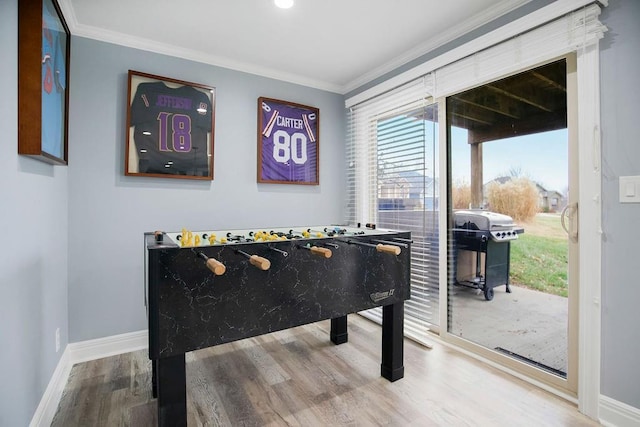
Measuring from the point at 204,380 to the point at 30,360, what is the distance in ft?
3.06

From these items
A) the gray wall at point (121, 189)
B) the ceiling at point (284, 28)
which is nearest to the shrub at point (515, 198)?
the ceiling at point (284, 28)

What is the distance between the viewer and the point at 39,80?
4.78 ft

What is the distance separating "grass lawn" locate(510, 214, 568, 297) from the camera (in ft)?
6.37

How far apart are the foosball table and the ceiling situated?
157 centimetres

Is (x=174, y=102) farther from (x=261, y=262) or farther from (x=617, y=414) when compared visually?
(x=617, y=414)

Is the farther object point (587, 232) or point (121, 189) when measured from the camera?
point (121, 189)

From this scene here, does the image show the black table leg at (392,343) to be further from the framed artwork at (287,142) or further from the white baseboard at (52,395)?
the white baseboard at (52,395)

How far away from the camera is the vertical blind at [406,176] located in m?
2.71

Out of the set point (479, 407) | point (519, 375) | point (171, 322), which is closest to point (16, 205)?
point (171, 322)

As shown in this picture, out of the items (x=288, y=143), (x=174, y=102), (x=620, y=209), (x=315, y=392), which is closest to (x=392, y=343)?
(x=315, y=392)

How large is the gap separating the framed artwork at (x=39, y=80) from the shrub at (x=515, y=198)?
9.01ft

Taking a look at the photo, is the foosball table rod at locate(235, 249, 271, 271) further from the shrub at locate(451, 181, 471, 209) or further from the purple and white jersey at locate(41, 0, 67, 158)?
the shrub at locate(451, 181, 471, 209)

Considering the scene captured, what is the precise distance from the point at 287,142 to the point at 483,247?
2082 mm

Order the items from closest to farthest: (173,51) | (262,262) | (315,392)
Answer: (262,262) → (315,392) → (173,51)
